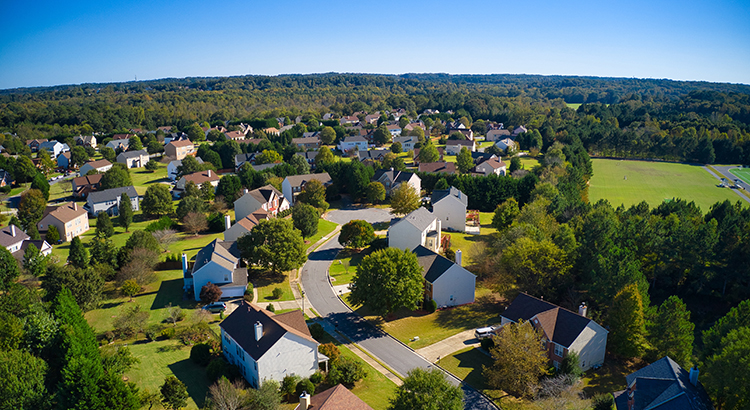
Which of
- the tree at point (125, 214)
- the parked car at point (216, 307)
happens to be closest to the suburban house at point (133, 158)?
the tree at point (125, 214)

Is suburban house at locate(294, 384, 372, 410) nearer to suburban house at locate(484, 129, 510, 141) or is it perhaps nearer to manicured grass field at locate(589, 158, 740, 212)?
manicured grass field at locate(589, 158, 740, 212)

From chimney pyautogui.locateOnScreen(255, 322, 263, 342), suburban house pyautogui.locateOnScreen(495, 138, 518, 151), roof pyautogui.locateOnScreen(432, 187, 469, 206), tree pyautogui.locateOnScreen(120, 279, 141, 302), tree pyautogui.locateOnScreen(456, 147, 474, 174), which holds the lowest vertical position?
tree pyautogui.locateOnScreen(120, 279, 141, 302)

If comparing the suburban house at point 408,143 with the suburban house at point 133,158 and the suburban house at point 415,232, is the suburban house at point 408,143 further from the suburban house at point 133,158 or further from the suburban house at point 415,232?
the suburban house at point 415,232

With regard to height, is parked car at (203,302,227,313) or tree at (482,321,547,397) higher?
tree at (482,321,547,397)

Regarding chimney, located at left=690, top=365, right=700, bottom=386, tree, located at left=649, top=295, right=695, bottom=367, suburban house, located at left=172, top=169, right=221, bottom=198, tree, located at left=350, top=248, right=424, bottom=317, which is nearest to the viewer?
chimney, located at left=690, top=365, right=700, bottom=386

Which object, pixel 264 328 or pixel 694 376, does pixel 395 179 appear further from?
pixel 694 376

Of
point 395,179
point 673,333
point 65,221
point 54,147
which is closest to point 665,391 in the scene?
point 673,333

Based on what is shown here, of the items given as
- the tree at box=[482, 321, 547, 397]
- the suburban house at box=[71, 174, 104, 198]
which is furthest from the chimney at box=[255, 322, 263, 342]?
the suburban house at box=[71, 174, 104, 198]
